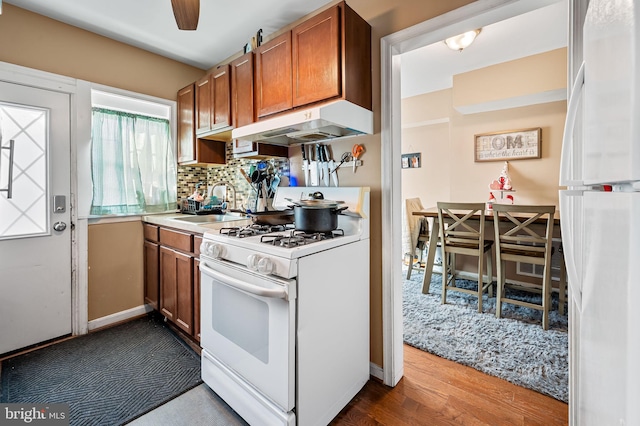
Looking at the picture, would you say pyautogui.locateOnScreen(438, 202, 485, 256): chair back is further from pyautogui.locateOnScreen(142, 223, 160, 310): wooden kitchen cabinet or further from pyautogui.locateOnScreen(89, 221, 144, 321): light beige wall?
pyautogui.locateOnScreen(89, 221, 144, 321): light beige wall

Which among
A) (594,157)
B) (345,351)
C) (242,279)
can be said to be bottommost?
(345,351)

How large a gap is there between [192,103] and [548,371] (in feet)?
11.5

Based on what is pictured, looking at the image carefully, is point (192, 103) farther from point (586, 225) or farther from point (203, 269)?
point (586, 225)

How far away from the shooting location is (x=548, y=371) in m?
1.89

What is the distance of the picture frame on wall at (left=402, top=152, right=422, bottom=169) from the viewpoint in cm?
476

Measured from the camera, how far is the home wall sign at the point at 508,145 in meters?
3.53

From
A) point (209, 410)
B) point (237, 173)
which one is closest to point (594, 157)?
point (209, 410)

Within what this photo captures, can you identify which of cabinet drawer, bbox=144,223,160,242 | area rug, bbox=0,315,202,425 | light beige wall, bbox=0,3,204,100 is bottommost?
area rug, bbox=0,315,202,425

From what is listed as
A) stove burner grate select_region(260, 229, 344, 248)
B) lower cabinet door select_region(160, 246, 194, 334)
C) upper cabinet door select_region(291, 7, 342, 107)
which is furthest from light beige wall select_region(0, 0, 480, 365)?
lower cabinet door select_region(160, 246, 194, 334)

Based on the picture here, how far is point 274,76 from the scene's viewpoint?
198 cm

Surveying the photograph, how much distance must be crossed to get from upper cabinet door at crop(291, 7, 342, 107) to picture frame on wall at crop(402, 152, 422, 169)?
134 inches

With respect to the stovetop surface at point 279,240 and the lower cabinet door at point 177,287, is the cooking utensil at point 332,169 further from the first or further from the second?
the lower cabinet door at point 177,287

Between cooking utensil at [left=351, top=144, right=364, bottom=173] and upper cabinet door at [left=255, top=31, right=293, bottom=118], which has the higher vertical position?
upper cabinet door at [left=255, top=31, right=293, bottom=118]

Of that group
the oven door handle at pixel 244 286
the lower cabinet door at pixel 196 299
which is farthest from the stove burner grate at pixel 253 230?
the lower cabinet door at pixel 196 299
